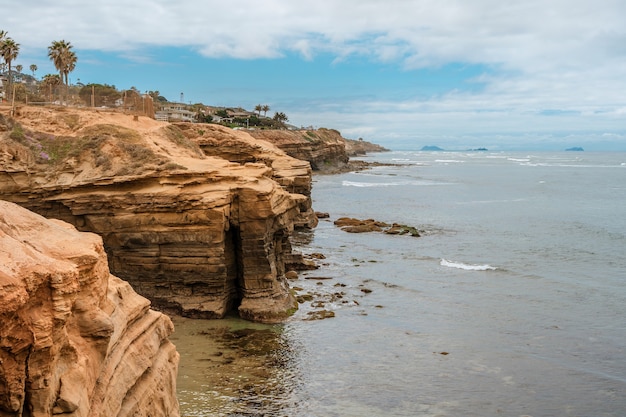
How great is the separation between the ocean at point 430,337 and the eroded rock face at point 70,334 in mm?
6422

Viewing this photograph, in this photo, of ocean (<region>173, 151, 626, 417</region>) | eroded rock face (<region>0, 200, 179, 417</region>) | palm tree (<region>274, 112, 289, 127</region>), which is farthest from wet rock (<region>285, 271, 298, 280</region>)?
palm tree (<region>274, 112, 289, 127</region>)

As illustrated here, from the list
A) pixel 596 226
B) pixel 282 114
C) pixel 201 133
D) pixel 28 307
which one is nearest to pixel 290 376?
pixel 28 307

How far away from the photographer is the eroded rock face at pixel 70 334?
5.91m

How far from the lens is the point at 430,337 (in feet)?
70.5

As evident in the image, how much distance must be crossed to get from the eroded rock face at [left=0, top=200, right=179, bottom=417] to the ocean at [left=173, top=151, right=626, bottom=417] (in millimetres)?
6422

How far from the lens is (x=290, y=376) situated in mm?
17453

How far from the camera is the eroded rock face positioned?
19.4ft

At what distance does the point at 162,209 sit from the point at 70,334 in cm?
1418

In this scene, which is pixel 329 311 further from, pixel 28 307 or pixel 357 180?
pixel 357 180

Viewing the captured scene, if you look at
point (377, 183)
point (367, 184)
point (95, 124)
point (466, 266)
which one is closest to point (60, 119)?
point (95, 124)

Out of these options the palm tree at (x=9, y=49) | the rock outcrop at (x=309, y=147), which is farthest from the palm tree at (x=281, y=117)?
the palm tree at (x=9, y=49)

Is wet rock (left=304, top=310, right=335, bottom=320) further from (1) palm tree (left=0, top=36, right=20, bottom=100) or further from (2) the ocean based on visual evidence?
(1) palm tree (left=0, top=36, right=20, bottom=100)

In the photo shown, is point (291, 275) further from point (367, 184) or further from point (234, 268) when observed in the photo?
point (367, 184)

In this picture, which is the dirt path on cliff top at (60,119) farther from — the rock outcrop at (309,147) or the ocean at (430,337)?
the rock outcrop at (309,147)
